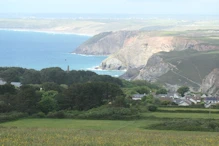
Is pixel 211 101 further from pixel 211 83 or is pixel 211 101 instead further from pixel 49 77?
pixel 211 83

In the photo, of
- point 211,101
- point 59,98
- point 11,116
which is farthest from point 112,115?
point 211,101

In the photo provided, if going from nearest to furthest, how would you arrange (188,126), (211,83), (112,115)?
(188,126), (112,115), (211,83)

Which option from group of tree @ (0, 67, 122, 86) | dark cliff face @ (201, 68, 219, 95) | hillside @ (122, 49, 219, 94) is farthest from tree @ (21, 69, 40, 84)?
hillside @ (122, 49, 219, 94)

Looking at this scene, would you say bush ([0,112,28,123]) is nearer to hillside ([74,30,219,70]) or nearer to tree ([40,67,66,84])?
tree ([40,67,66,84])

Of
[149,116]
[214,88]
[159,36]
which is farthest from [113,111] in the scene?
[159,36]

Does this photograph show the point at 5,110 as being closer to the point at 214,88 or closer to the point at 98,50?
the point at 214,88
